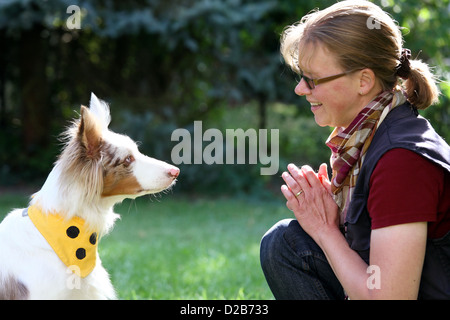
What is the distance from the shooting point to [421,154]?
2.10 m

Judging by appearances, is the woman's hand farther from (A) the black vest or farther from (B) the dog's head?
(B) the dog's head

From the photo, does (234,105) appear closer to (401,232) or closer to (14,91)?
(14,91)

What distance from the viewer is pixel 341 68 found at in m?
2.40

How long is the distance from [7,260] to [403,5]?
6588mm

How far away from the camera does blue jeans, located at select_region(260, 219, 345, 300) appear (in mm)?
2713

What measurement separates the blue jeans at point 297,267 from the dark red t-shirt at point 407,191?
63cm

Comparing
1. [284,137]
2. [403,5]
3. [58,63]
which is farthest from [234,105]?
[403,5]

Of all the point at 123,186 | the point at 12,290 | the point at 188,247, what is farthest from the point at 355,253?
the point at 188,247

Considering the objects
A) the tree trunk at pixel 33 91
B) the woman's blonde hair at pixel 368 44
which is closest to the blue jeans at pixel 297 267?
the woman's blonde hair at pixel 368 44

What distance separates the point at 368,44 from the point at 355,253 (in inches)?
35.5

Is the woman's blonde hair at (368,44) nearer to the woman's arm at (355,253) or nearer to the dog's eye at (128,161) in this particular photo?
the woman's arm at (355,253)

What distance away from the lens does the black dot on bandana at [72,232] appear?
9.30 ft

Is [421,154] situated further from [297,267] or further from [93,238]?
[93,238]

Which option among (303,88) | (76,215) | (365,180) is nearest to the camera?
A: (365,180)
